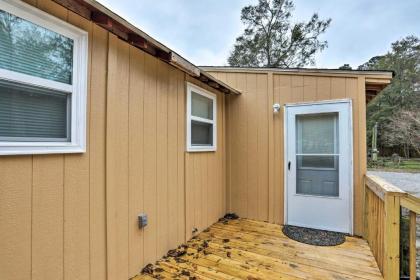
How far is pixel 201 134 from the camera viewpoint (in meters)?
3.74

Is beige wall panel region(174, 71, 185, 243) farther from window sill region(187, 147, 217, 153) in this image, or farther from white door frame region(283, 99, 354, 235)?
white door frame region(283, 99, 354, 235)

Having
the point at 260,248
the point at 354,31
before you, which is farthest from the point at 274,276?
the point at 354,31

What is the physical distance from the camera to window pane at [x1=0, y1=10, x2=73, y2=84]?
1.40 metres

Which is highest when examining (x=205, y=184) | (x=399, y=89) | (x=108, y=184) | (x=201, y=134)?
(x=399, y=89)

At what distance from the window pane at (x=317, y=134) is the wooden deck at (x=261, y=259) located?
4.53 ft

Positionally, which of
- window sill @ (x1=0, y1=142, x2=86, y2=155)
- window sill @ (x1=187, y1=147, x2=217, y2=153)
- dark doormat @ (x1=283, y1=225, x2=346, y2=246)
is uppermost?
window sill @ (x1=0, y1=142, x2=86, y2=155)

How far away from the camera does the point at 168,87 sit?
2908 millimetres

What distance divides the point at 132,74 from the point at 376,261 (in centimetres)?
345

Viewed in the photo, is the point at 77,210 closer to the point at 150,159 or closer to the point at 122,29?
the point at 150,159

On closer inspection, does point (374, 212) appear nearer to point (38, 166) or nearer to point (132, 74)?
point (132, 74)

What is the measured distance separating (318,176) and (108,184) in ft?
10.3

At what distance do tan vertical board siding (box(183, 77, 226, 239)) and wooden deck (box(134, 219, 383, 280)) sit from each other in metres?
0.31

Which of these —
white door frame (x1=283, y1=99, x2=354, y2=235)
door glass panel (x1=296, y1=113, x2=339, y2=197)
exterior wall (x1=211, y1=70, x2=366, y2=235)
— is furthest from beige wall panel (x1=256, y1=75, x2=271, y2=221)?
door glass panel (x1=296, y1=113, x2=339, y2=197)

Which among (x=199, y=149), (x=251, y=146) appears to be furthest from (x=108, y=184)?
(x=251, y=146)
